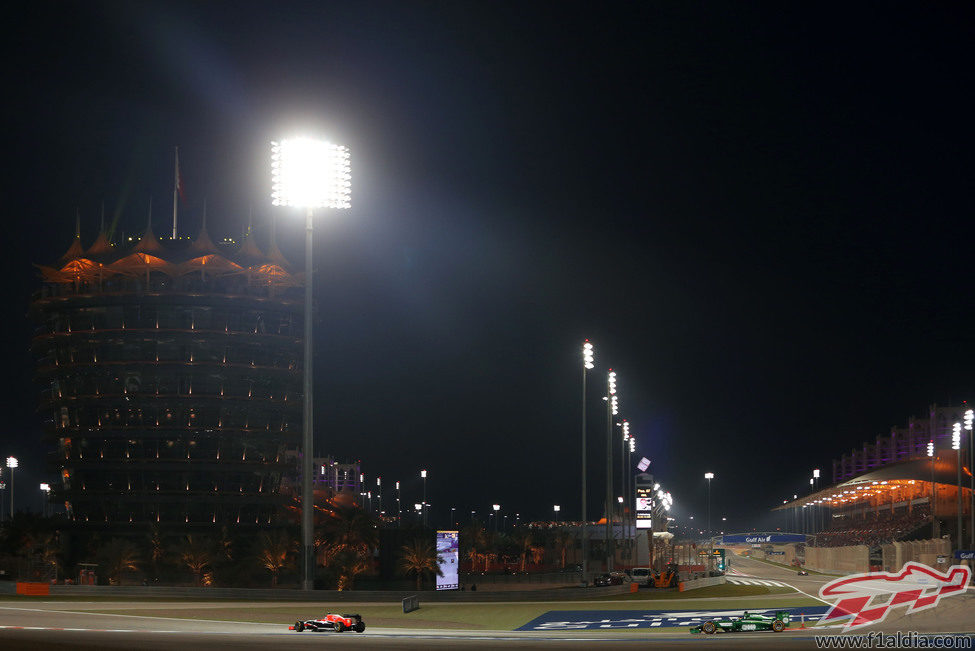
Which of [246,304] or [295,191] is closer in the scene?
[295,191]

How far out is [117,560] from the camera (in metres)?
99.9

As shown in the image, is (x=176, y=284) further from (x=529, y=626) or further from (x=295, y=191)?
(x=529, y=626)

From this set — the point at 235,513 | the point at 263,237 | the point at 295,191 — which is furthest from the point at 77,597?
the point at 263,237

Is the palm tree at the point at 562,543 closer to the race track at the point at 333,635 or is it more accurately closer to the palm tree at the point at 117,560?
the palm tree at the point at 117,560

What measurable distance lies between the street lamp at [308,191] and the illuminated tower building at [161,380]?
85.0 m

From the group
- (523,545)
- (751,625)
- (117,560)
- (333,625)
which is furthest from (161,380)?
(751,625)

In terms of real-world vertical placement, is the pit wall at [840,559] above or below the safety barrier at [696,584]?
below

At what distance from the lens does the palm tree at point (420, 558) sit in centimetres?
9588

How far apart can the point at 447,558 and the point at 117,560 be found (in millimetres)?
36704

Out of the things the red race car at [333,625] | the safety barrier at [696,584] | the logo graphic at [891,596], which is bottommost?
the safety barrier at [696,584]

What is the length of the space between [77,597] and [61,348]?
271ft

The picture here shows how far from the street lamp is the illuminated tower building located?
3348 inches

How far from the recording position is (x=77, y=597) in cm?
5500

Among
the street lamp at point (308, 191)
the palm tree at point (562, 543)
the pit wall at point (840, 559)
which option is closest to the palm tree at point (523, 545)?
the palm tree at point (562, 543)
